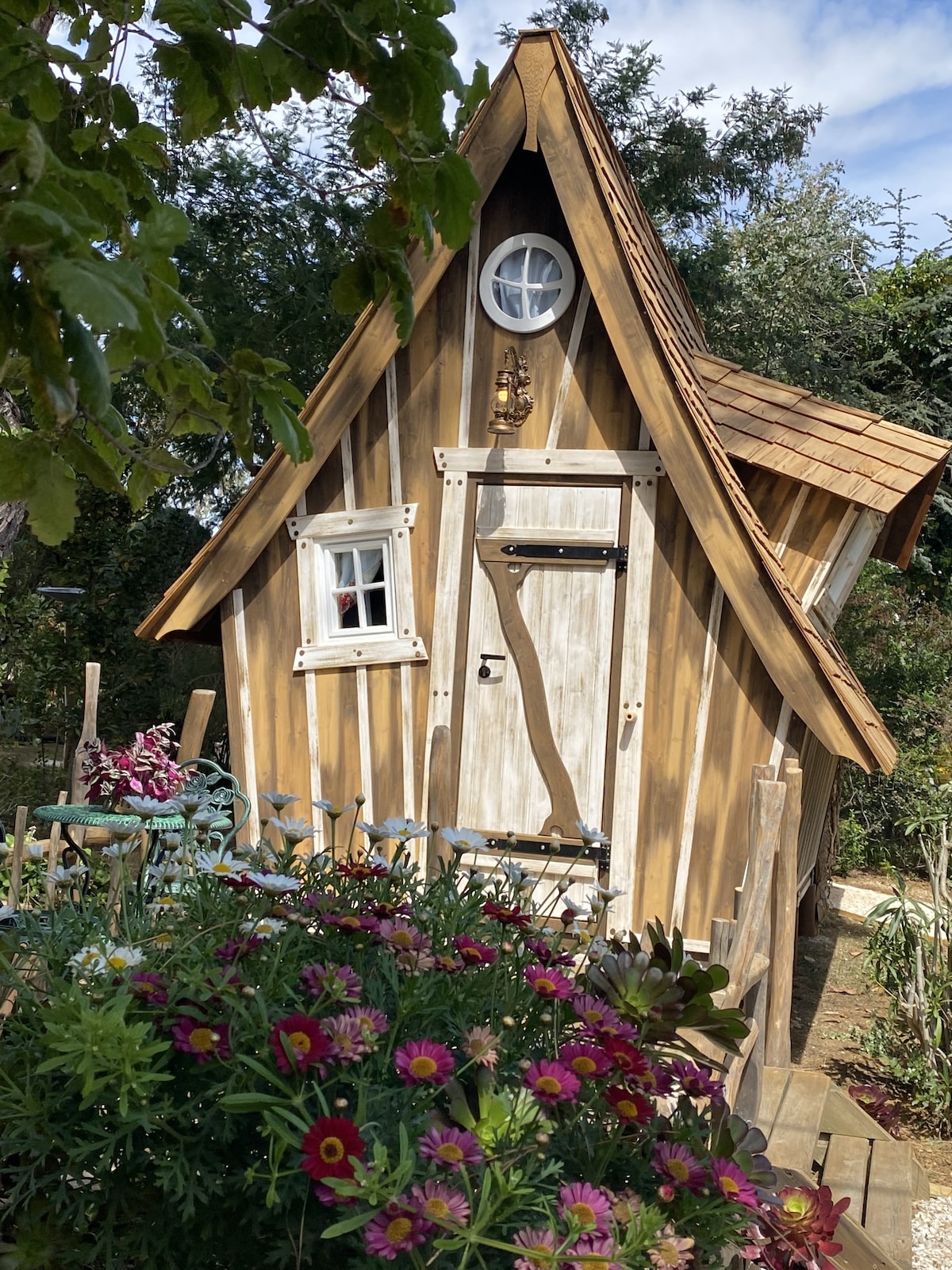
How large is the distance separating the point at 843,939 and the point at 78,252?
10342 millimetres

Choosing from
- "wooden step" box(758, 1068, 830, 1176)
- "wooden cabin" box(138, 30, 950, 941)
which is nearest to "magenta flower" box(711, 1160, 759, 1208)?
"wooden step" box(758, 1068, 830, 1176)

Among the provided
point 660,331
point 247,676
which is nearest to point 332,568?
point 247,676

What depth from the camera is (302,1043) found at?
1524mm

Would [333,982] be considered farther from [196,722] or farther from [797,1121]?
[196,722]

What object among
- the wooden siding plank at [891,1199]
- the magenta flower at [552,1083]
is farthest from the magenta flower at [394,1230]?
the wooden siding plank at [891,1199]

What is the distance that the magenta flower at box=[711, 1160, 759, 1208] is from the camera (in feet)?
5.15

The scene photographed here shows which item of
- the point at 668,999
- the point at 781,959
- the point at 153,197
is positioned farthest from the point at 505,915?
the point at 781,959

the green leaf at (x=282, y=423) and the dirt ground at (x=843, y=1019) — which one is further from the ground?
the green leaf at (x=282, y=423)

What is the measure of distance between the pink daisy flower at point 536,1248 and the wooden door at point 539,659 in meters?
5.25

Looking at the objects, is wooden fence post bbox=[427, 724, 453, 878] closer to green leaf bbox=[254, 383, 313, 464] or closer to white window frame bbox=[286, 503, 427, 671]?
white window frame bbox=[286, 503, 427, 671]

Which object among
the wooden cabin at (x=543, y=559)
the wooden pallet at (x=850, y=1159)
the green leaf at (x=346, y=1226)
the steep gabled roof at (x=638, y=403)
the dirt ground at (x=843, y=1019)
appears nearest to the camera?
the green leaf at (x=346, y=1226)

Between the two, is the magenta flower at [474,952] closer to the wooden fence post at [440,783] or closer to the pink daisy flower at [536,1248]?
the pink daisy flower at [536,1248]

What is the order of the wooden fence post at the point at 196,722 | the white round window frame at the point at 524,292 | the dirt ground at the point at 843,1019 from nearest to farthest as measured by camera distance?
the wooden fence post at the point at 196,722 < the dirt ground at the point at 843,1019 < the white round window frame at the point at 524,292

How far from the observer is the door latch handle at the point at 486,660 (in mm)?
6812
